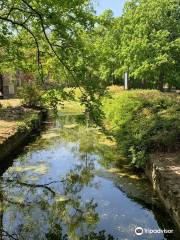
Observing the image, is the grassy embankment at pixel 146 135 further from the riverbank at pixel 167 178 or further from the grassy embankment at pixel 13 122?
the grassy embankment at pixel 13 122

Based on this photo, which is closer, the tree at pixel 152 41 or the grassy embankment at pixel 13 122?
the grassy embankment at pixel 13 122

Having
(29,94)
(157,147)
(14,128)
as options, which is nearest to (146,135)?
(157,147)

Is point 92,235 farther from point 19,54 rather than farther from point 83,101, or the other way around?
point 19,54

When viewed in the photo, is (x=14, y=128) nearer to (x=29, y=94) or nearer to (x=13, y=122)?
(x=13, y=122)

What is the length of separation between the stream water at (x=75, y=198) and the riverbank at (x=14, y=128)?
2.30ft

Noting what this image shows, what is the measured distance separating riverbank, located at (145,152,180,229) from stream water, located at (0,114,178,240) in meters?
0.35

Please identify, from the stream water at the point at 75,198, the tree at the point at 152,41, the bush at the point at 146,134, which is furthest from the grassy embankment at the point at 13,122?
the tree at the point at 152,41

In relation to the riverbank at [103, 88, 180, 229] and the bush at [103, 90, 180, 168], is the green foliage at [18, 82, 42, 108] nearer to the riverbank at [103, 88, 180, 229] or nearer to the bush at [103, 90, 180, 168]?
the riverbank at [103, 88, 180, 229]

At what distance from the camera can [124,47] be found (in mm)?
40719

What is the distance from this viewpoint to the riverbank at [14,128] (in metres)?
16.9

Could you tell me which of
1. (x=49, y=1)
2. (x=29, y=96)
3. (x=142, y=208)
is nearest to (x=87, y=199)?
(x=142, y=208)

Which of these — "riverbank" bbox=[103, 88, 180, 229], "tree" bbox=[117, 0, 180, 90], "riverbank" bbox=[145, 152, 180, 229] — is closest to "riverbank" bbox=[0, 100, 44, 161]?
"riverbank" bbox=[103, 88, 180, 229]

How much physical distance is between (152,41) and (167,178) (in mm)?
29320

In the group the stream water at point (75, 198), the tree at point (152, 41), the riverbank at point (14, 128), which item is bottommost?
the stream water at point (75, 198)
